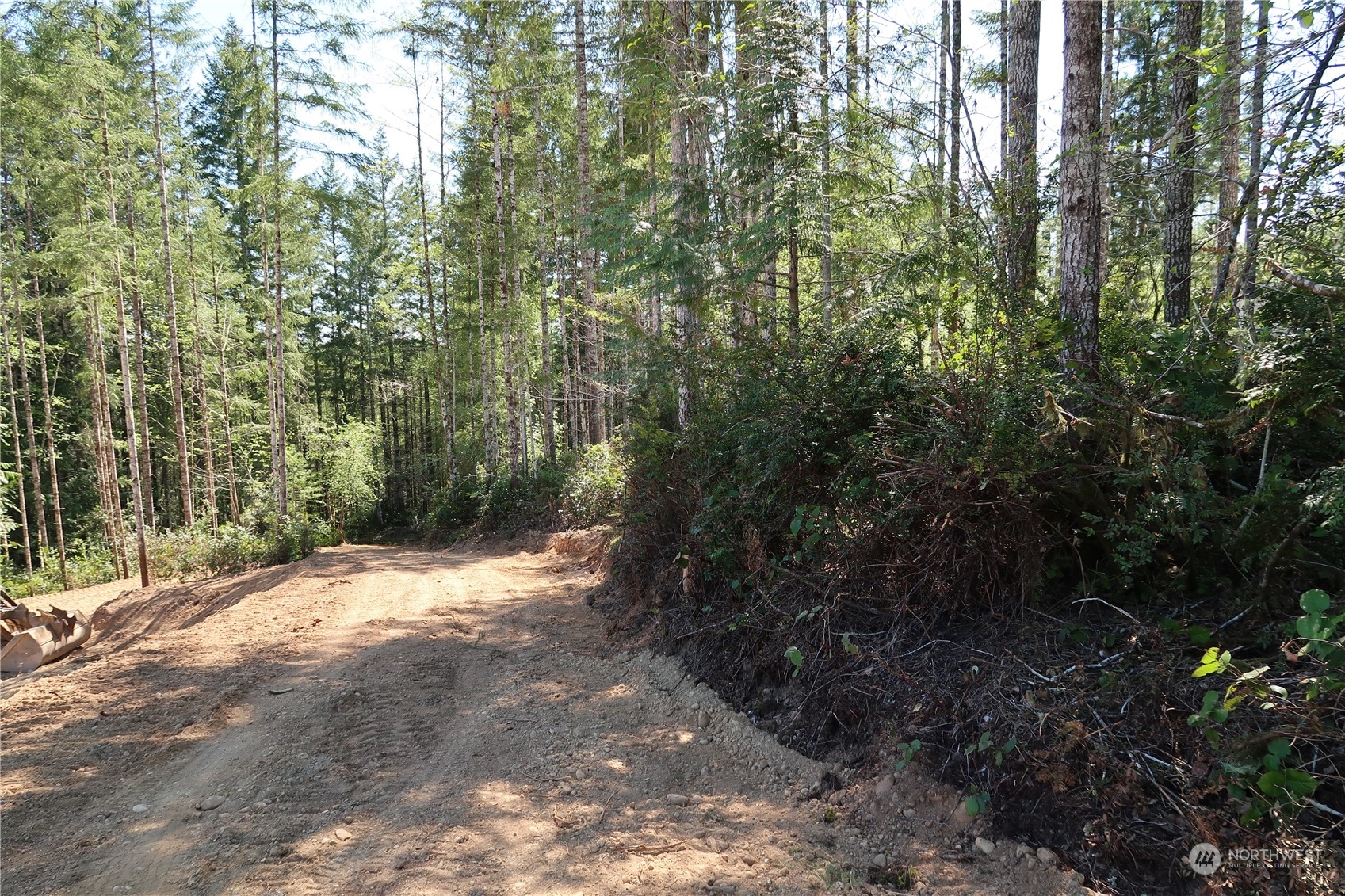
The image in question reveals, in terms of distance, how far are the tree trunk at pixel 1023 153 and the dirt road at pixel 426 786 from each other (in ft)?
12.3

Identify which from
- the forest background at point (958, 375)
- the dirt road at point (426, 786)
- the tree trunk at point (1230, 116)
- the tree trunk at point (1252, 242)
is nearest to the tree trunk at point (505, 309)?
the forest background at point (958, 375)

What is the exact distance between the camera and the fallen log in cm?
776

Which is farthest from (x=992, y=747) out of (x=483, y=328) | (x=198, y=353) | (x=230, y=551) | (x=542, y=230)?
(x=198, y=353)

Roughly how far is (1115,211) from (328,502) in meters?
32.3

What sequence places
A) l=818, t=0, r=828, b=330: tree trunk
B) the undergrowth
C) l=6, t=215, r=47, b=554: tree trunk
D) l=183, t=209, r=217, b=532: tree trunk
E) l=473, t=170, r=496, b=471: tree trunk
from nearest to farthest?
1. the undergrowth
2. l=818, t=0, r=828, b=330: tree trunk
3. l=6, t=215, r=47, b=554: tree trunk
4. l=183, t=209, r=217, b=532: tree trunk
5. l=473, t=170, r=496, b=471: tree trunk

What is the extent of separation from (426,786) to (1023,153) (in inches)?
291

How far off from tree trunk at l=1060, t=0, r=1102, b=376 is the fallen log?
11.5m

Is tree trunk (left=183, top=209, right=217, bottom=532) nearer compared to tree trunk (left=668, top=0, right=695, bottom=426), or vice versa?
tree trunk (left=668, top=0, right=695, bottom=426)

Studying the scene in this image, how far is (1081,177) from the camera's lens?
4.79m

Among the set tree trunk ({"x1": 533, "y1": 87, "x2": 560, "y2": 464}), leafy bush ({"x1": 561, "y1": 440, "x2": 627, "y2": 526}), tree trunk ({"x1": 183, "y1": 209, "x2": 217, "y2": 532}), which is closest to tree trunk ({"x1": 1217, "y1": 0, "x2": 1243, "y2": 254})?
Result: leafy bush ({"x1": 561, "y1": 440, "x2": 627, "y2": 526})

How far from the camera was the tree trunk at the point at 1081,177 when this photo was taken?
475 centimetres

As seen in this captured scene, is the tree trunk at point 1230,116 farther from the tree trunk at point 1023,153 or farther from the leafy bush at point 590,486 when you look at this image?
the leafy bush at point 590,486

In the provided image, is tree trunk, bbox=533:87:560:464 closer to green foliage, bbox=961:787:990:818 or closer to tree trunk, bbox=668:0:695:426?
tree trunk, bbox=668:0:695:426

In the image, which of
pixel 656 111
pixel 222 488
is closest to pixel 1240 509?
pixel 656 111
